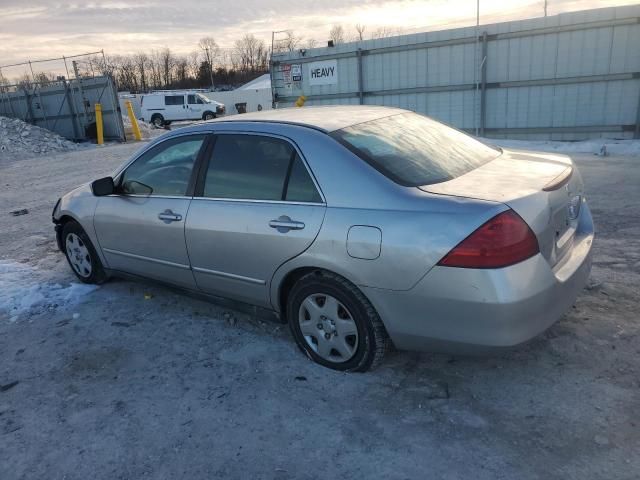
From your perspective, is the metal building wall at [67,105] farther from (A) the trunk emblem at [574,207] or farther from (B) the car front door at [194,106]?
(A) the trunk emblem at [574,207]

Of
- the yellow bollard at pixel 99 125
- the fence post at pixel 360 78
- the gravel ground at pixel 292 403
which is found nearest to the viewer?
the gravel ground at pixel 292 403

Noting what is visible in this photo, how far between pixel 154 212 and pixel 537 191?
273cm

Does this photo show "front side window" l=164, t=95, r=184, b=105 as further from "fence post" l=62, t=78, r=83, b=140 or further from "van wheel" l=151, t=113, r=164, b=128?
"fence post" l=62, t=78, r=83, b=140

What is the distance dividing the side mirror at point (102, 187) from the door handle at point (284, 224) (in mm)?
1824

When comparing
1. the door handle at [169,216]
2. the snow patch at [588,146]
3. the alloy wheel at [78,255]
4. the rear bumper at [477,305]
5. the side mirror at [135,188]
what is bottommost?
the snow patch at [588,146]

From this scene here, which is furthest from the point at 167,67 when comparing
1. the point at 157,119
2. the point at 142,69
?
the point at 157,119

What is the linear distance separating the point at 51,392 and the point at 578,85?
12.7 m

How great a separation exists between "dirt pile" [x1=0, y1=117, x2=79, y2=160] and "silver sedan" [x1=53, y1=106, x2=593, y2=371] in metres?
17.6

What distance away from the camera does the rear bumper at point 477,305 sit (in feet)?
8.15

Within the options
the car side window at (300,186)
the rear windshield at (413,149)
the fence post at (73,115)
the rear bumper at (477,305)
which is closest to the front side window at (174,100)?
the fence post at (73,115)

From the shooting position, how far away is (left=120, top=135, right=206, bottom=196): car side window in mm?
3801

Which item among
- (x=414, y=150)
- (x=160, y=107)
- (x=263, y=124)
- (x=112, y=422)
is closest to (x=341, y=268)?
(x=414, y=150)

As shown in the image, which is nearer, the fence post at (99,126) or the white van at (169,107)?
the fence post at (99,126)

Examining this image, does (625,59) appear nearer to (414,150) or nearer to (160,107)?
(414,150)
